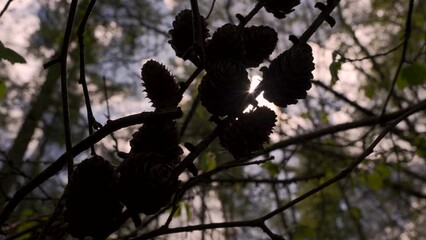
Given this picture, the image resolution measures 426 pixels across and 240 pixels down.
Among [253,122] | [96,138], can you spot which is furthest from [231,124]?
[96,138]

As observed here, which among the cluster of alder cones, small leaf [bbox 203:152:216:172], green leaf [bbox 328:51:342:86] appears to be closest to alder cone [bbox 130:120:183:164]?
the cluster of alder cones

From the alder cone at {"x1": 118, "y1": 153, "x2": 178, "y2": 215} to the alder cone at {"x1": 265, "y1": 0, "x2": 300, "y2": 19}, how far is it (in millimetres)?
569

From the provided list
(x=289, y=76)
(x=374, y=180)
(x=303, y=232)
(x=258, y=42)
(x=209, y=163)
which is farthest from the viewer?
(x=374, y=180)

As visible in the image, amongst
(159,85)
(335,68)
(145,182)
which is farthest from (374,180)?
(145,182)

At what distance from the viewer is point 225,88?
1.01 metres

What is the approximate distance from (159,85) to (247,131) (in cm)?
25

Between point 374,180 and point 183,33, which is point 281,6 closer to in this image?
point 183,33

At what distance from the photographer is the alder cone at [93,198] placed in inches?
37.7

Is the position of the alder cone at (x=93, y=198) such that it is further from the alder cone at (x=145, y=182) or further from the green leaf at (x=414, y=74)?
the green leaf at (x=414, y=74)

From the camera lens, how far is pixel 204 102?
106cm

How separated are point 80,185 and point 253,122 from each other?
421 mm

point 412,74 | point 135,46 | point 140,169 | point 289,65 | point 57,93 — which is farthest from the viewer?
point 57,93

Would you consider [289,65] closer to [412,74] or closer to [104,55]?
[412,74]

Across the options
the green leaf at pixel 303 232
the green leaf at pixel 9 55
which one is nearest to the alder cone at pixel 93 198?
the green leaf at pixel 9 55
